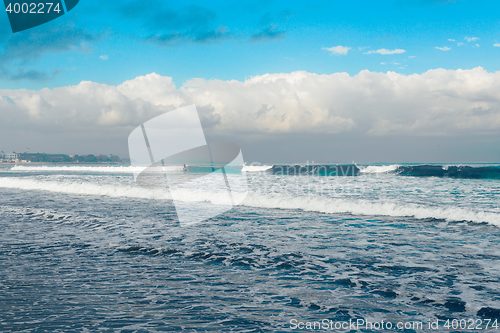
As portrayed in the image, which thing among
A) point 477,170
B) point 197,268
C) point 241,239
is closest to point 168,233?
point 241,239

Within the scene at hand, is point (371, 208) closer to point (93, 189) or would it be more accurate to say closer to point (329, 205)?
point (329, 205)

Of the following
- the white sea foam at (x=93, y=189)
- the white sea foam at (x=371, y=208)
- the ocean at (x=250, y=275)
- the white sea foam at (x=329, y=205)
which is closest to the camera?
the ocean at (x=250, y=275)

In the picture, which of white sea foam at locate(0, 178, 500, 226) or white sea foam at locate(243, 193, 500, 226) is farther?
white sea foam at locate(0, 178, 500, 226)

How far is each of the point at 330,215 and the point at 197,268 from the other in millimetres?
8508

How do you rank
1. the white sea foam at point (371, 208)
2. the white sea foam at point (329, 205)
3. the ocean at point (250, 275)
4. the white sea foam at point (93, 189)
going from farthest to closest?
the white sea foam at point (93, 189) < the white sea foam at point (329, 205) < the white sea foam at point (371, 208) < the ocean at point (250, 275)

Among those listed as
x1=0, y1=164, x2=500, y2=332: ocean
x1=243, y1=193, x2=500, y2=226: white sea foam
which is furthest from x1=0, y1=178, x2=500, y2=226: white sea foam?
x1=0, y1=164, x2=500, y2=332: ocean

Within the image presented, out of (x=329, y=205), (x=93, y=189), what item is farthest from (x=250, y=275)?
(x=93, y=189)

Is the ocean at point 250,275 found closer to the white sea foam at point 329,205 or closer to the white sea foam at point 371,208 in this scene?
the white sea foam at point 371,208

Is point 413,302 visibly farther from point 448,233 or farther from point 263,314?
point 448,233

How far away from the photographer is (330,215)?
13.7 meters

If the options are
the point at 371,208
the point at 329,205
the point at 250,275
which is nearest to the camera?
the point at 250,275

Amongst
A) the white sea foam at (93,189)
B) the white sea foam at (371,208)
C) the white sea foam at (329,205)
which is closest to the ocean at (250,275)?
the white sea foam at (371,208)

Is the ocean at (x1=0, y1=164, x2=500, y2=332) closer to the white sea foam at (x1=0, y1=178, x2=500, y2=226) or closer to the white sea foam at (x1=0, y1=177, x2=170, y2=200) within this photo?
the white sea foam at (x1=0, y1=178, x2=500, y2=226)

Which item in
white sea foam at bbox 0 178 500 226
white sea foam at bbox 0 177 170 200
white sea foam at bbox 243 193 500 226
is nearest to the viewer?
white sea foam at bbox 243 193 500 226
